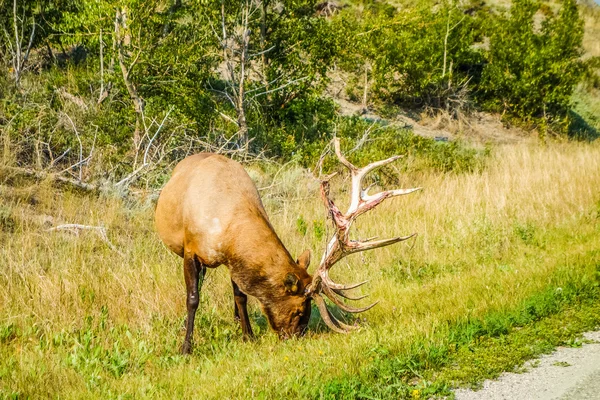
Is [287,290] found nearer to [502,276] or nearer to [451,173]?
[502,276]

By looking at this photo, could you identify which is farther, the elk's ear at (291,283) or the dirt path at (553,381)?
the elk's ear at (291,283)

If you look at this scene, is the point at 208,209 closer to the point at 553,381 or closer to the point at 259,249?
the point at 259,249

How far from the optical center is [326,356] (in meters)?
5.12

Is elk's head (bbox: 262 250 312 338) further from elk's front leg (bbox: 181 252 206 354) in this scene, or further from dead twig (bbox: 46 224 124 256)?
dead twig (bbox: 46 224 124 256)

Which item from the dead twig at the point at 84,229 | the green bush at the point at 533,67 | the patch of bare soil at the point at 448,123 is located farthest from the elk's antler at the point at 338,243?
the green bush at the point at 533,67

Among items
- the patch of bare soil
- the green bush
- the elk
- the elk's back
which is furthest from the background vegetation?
the green bush

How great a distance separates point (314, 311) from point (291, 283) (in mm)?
1604

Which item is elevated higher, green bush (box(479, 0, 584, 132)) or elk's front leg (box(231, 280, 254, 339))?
green bush (box(479, 0, 584, 132))

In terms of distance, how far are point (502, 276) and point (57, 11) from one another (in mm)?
12630

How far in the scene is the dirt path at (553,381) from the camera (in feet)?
14.3

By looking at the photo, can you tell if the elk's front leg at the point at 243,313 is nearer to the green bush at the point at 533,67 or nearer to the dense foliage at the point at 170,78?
the dense foliage at the point at 170,78

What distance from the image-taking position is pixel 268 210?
1066 centimetres

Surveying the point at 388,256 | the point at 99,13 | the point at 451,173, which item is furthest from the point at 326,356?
the point at 451,173

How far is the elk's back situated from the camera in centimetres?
566
